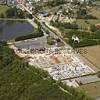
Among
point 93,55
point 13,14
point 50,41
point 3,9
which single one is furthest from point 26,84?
point 3,9

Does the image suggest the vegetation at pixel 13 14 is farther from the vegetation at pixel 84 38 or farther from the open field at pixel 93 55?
the open field at pixel 93 55

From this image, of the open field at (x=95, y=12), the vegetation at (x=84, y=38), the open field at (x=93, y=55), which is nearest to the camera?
the open field at (x=93, y=55)

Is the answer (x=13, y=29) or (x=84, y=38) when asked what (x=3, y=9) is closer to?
(x=13, y=29)

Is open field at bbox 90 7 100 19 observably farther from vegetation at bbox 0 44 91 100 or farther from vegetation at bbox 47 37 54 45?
vegetation at bbox 0 44 91 100

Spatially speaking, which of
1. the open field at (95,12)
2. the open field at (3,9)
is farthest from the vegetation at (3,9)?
the open field at (95,12)

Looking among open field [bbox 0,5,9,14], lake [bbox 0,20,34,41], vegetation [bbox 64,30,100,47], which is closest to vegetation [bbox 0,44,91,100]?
vegetation [bbox 64,30,100,47]

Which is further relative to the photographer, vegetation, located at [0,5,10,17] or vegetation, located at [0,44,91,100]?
vegetation, located at [0,5,10,17]
